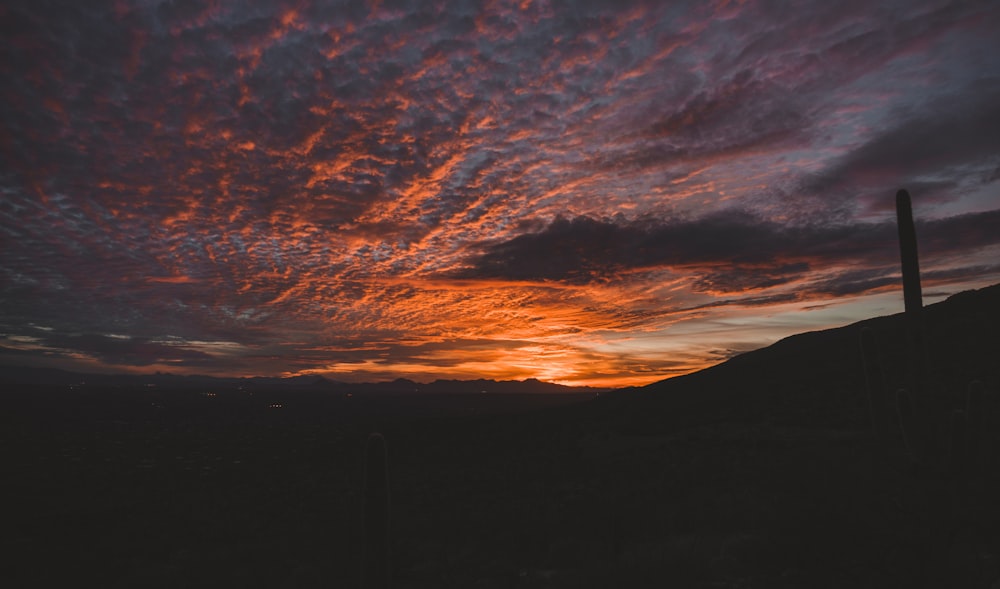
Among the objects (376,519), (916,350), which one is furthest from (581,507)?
(376,519)

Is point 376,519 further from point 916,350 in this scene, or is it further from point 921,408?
point 916,350

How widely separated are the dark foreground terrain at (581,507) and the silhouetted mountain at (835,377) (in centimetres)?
35

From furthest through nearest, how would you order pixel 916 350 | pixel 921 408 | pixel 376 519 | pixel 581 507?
1. pixel 581 507
2. pixel 916 350
3. pixel 921 408
4. pixel 376 519

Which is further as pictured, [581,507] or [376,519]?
[581,507]

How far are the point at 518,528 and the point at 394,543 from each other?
11.8 ft

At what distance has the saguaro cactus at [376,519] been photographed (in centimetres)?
730

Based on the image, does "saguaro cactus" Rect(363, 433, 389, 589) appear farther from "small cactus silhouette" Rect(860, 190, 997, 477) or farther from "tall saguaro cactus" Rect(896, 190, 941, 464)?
"tall saguaro cactus" Rect(896, 190, 941, 464)

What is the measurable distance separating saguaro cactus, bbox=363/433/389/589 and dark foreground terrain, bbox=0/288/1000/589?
348 cm

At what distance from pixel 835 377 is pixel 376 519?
4673cm

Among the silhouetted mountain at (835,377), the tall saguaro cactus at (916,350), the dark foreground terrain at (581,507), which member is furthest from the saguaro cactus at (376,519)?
the silhouetted mountain at (835,377)

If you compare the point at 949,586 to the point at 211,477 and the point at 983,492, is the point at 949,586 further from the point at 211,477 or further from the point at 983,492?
the point at 211,477

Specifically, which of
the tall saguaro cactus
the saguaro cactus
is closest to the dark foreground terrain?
the tall saguaro cactus

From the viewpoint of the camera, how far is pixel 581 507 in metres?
17.3

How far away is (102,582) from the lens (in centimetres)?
1368
